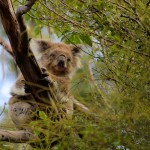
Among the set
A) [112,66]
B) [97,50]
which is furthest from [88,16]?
[112,66]

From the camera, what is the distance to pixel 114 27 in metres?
2.54

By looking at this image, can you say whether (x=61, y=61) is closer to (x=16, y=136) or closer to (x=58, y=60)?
(x=58, y=60)

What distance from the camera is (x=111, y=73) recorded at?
8.00 feet

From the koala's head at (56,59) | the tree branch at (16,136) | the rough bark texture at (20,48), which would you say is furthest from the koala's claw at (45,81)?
the koala's head at (56,59)

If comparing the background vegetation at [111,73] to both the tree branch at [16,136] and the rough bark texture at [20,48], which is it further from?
the tree branch at [16,136]

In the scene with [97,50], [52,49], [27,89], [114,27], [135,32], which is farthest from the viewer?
[52,49]

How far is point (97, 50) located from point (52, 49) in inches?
75.2

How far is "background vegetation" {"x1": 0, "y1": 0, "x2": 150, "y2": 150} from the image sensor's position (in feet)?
6.59

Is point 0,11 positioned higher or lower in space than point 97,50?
higher

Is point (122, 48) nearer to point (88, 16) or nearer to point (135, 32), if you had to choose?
point (135, 32)

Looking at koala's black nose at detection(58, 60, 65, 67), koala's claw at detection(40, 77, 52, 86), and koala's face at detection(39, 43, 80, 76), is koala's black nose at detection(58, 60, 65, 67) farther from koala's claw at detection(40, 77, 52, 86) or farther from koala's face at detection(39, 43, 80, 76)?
koala's claw at detection(40, 77, 52, 86)

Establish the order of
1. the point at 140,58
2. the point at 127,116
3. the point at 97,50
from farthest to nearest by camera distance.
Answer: the point at 97,50, the point at 140,58, the point at 127,116

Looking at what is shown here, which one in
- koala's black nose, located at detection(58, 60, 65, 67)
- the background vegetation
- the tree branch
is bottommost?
the tree branch

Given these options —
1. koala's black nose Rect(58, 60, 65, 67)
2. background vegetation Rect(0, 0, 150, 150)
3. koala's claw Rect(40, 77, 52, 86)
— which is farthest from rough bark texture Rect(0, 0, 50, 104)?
koala's black nose Rect(58, 60, 65, 67)
